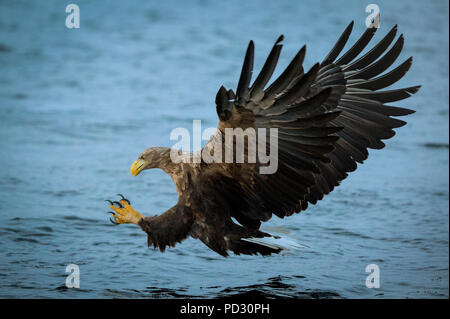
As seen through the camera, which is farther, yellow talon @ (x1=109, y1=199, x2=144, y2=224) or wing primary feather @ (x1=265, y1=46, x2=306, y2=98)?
yellow talon @ (x1=109, y1=199, x2=144, y2=224)

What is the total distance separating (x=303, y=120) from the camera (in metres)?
4.04

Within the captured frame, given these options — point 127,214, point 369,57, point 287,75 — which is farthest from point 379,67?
point 127,214

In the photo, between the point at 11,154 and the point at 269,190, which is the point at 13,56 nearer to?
the point at 11,154

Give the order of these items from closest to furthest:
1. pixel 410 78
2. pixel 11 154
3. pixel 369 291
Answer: pixel 369 291 → pixel 11 154 → pixel 410 78

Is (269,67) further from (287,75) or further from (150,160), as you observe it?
(150,160)

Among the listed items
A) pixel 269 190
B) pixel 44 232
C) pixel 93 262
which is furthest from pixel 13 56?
pixel 269 190

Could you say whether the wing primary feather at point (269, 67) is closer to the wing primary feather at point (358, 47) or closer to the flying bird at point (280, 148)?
the flying bird at point (280, 148)

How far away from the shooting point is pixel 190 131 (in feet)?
25.7

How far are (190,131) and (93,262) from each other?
3.01m

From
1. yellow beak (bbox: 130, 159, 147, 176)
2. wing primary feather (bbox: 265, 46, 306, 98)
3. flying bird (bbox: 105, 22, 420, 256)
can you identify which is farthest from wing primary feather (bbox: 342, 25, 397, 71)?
yellow beak (bbox: 130, 159, 147, 176)

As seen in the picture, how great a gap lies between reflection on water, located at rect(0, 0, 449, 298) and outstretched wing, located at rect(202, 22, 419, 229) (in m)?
0.59

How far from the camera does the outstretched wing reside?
391cm

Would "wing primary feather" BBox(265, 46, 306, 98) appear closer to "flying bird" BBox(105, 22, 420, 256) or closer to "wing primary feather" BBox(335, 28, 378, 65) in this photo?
"flying bird" BBox(105, 22, 420, 256)

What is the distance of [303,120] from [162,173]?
329cm
